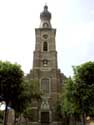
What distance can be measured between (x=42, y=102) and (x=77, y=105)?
638 inches

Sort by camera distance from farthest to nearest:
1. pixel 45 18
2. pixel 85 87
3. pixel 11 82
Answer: pixel 45 18, pixel 85 87, pixel 11 82

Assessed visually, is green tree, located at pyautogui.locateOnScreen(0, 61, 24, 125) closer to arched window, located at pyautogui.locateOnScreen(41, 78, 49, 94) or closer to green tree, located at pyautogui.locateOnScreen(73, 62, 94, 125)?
green tree, located at pyautogui.locateOnScreen(73, 62, 94, 125)

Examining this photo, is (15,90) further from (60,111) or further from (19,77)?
(60,111)

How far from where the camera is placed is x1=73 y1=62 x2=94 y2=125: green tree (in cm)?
3027

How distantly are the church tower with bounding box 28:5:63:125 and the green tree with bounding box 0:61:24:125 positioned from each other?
16.6 m

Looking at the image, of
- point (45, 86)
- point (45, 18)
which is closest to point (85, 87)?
point (45, 86)

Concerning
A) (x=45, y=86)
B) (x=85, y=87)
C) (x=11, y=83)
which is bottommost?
(x=85, y=87)

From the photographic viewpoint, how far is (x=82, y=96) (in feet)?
100

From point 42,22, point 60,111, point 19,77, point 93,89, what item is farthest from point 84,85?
point 42,22

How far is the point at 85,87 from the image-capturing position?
30.9m

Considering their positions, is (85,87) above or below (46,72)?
below

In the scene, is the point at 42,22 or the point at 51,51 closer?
the point at 51,51

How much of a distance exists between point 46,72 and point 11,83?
67.2 ft

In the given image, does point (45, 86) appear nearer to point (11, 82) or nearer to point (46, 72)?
point (46, 72)
